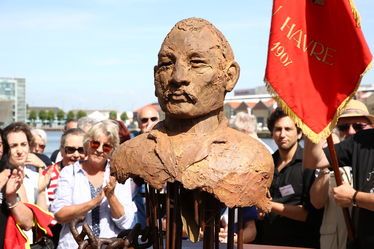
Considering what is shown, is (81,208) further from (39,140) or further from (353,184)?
(39,140)

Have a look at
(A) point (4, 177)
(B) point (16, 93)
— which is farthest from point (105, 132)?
(B) point (16, 93)

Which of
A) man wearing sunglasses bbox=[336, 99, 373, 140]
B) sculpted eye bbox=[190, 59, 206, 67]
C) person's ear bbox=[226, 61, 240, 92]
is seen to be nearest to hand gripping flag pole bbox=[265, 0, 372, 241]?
person's ear bbox=[226, 61, 240, 92]

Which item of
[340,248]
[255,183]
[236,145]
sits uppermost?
[236,145]

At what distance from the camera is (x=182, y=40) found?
3070mm

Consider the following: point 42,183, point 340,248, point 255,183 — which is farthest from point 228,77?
point 42,183

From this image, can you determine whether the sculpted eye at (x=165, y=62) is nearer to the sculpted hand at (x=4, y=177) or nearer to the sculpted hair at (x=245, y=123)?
the sculpted hand at (x=4, y=177)

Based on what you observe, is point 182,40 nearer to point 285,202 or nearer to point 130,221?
point 130,221

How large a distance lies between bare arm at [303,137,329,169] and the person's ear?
84 centimetres

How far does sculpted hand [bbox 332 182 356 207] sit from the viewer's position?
12.0 ft

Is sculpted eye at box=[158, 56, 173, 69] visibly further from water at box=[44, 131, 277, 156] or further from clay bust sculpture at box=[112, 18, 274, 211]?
water at box=[44, 131, 277, 156]

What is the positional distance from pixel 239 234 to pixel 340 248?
3.69 feet

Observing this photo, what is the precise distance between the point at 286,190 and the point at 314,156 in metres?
0.51

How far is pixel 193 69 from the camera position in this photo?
3.05 m

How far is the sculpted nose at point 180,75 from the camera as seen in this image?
3012 millimetres
